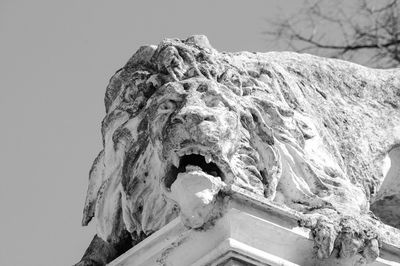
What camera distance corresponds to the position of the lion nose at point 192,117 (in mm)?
Result: 5387

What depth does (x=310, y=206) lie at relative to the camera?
5.59 meters

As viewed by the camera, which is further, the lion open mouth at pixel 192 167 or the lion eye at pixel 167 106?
the lion eye at pixel 167 106

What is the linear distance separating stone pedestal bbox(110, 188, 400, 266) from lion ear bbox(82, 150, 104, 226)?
0.47 meters

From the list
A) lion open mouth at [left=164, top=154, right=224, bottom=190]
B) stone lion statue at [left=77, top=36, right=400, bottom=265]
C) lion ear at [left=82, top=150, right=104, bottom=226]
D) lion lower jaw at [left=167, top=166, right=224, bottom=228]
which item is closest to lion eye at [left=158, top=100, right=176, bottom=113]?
stone lion statue at [left=77, top=36, right=400, bottom=265]

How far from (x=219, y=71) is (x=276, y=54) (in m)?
0.87

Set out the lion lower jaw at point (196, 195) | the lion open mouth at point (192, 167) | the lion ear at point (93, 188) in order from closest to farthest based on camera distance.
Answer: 1. the lion lower jaw at point (196, 195)
2. the lion open mouth at point (192, 167)
3. the lion ear at point (93, 188)

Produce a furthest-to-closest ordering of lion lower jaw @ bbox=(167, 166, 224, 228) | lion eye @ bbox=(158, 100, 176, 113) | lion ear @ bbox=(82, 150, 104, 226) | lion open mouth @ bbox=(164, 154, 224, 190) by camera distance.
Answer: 1. lion ear @ bbox=(82, 150, 104, 226)
2. lion eye @ bbox=(158, 100, 176, 113)
3. lion open mouth @ bbox=(164, 154, 224, 190)
4. lion lower jaw @ bbox=(167, 166, 224, 228)

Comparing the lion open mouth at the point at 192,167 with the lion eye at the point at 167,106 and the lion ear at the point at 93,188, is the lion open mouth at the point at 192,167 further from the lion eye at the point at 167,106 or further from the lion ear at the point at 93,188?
the lion ear at the point at 93,188

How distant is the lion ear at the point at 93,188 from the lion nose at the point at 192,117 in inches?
22.1

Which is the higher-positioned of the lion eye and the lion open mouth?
the lion eye

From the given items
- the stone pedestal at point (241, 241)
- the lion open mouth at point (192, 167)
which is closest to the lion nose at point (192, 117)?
the lion open mouth at point (192, 167)

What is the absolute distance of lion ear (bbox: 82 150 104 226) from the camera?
5.88 m

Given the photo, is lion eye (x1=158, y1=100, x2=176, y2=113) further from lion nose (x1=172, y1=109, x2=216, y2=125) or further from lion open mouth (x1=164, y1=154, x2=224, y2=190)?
lion open mouth (x1=164, y1=154, x2=224, y2=190)

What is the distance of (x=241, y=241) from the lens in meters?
5.24
